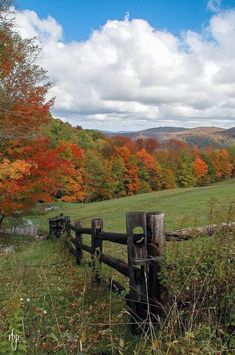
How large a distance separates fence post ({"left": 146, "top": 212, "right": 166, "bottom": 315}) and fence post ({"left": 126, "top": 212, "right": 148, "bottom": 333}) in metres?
0.07

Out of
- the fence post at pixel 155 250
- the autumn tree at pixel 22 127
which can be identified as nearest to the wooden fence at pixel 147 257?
the fence post at pixel 155 250

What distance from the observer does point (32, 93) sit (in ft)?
61.7

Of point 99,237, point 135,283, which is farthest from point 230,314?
point 99,237

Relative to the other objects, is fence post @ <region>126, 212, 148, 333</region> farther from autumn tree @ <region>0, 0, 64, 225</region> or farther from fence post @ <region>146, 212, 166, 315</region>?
autumn tree @ <region>0, 0, 64, 225</region>

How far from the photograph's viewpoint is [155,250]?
4941mm

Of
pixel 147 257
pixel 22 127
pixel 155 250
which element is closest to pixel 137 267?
pixel 147 257

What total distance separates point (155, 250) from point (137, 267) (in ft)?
1.86

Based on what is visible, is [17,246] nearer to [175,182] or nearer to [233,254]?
[233,254]

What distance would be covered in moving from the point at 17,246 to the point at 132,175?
59.0 m

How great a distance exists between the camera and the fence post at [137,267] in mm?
5062

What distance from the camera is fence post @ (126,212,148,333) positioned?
506 centimetres

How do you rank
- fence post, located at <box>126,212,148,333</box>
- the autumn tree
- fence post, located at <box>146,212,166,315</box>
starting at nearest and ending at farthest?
fence post, located at <box>146,212,166,315</box> → fence post, located at <box>126,212,148,333</box> → the autumn tree

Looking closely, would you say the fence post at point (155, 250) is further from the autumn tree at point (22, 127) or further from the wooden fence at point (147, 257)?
the autumn tree at point (22, 127)

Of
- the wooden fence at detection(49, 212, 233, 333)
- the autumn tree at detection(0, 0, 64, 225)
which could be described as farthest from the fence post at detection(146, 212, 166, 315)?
the autumn tree at detection(0, 0, 64, 225)
